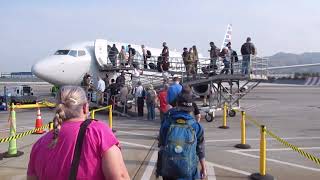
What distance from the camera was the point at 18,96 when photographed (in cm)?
2555

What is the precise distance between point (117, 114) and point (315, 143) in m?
10.6

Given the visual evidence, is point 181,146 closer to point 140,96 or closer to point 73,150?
point 73,150

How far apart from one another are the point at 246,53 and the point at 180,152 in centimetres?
1557

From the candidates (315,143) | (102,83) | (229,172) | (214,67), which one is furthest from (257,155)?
(102,83)

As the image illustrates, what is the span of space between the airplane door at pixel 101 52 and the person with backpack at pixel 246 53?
8220 millimetres

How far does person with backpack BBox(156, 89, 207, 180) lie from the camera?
4332 millimetres

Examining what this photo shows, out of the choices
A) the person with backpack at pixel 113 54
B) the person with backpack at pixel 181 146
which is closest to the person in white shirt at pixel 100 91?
the person with backpack at pixel 113 54

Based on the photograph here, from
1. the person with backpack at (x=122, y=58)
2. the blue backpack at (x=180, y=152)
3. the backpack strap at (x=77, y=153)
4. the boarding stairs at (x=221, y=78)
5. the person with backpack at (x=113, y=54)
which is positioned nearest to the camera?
the backpack strap at (x=77, y=153)

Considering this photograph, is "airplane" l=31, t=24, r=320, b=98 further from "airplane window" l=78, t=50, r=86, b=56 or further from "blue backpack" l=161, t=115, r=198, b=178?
"blue backpack" l=161, t=115, r=198, b=178

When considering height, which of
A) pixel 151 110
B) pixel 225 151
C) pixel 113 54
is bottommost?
pixel 225 151

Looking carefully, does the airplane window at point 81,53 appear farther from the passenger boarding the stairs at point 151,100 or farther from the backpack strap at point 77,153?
the backpack strap at point 77,153

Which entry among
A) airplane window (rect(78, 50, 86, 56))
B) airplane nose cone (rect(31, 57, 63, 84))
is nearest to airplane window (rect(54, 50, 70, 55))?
airplane window (rect(78, 50, 86, 56))

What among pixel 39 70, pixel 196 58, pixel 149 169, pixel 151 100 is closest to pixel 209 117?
pixel 151 100

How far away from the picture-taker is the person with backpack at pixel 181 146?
4.33 m
